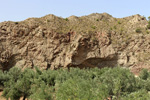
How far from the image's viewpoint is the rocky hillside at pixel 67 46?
97.9ft

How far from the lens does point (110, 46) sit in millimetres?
32594

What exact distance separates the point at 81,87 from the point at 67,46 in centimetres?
2266

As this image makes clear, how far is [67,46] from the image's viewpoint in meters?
31.4

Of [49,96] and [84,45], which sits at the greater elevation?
[84,45]

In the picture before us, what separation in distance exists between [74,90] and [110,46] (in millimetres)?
25632

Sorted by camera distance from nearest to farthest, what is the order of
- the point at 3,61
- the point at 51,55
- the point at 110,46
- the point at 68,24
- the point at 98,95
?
the point at 98,95 < the point at 3,61 < the point at 51,55 < the point at 110,46 < the point at 68,24

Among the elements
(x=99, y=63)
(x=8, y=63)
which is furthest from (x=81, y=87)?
(x=8, y=63)

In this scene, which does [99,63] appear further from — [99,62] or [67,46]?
[67,46]

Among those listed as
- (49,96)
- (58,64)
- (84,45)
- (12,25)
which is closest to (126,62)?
(84,45)

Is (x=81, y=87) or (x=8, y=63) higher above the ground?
(x=81, y=87)

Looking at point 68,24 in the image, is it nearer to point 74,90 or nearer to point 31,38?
point 31,38

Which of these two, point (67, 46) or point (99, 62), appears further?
point (99, 62)

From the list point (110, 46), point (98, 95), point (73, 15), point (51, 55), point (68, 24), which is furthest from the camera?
point (73, 15)

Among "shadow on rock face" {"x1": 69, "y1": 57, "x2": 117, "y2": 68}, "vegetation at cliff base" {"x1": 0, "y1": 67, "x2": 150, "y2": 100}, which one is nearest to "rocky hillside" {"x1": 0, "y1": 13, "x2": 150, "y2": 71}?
"shadow on rock face" {"x1": 69, "y1": 57, "x2": 117, "y2": 68}
